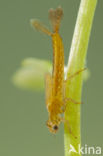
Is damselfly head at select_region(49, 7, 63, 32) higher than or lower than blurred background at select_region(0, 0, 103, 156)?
higher

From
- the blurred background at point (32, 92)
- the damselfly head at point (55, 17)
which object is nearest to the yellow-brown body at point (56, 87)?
the damselfly head at point (55, 17)

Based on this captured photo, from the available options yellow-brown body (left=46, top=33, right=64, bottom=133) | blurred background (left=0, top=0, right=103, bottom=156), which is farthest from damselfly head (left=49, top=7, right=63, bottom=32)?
blurred background (left=0, top=0, right=103, bottom=156)

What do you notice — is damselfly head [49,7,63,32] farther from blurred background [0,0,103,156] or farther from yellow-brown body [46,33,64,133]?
blurred background [0,0,103,156]

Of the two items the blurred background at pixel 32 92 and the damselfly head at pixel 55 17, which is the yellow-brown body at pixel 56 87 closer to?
the damselfly head at pixel 55 17

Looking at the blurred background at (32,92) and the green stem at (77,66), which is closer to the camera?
the green stem at (77,66)

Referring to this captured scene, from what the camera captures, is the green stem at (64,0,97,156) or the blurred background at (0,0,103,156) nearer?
the green stem at (64,0,97,156)

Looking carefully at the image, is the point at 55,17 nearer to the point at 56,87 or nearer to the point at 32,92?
the point at 56,87

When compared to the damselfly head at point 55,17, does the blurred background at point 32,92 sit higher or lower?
lower
